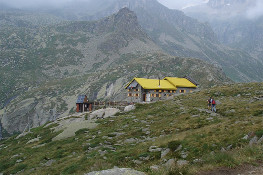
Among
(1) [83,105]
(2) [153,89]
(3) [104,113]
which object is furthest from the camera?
(1) [83,105]

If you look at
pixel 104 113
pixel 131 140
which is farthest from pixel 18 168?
pixel 104 113

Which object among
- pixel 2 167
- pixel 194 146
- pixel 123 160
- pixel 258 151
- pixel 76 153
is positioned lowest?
pixel 2 167

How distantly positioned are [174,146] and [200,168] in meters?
7.55

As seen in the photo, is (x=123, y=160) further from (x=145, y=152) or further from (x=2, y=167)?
(x=2, y=167)

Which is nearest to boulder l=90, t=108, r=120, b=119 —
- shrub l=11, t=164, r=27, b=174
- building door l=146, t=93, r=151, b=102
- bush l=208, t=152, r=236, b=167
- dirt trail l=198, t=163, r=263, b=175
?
building door l=146, t=93, r=151, b=102

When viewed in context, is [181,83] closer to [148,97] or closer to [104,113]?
[148,97]

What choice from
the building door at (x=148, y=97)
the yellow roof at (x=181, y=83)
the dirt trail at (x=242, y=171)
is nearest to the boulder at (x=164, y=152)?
the dirt trail at (x=242, y=171)

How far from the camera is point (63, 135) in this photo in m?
36.5

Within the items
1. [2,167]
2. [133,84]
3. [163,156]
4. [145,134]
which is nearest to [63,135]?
[2,167]

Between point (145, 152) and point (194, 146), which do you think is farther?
point (145, 152)

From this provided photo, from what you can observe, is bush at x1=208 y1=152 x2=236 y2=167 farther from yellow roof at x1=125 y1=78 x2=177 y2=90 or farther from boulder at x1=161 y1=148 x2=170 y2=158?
yellow roof at x1=125 y1=78 x2=177 y2=90

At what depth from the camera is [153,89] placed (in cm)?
7100

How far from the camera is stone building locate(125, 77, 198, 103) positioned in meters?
70.9

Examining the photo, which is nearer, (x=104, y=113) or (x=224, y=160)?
(x=224, y=160)
